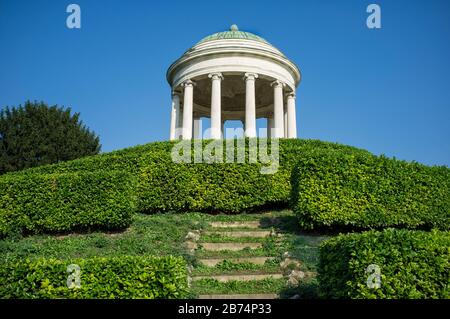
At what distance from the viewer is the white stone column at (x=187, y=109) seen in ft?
99.5

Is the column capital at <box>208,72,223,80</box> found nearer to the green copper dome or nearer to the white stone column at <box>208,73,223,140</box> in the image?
the white stone column at <box>208,73,223,140</box>

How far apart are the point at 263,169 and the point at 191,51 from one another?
57.5 ft

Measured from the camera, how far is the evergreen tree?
105ft

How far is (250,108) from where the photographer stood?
97.7 feet

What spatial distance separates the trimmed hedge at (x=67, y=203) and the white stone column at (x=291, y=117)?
2073cm

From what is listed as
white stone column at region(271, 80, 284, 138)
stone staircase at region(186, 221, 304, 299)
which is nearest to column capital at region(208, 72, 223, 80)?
white stone column at region(271, 80, 284, 138)

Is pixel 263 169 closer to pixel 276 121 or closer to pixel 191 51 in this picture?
pixel 276 121

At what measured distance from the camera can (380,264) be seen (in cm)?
667

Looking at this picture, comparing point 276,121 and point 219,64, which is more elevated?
point 219,64

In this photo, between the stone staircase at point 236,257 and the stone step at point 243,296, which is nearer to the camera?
the stone step at point 243,296

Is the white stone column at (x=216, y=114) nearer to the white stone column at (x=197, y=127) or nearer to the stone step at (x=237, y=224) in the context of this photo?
the white stone column at (x=197, y=127)

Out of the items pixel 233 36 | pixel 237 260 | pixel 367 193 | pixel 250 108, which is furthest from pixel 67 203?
pixel 233 36

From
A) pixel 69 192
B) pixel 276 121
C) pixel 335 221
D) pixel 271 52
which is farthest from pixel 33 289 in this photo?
pixel 271 52

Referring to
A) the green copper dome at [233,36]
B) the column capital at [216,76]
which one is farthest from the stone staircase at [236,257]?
the green copper dome at [233,36]
